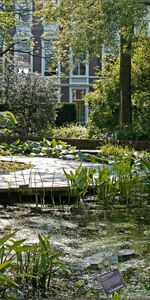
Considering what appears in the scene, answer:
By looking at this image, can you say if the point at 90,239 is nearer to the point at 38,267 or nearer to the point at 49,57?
the point at 38,267

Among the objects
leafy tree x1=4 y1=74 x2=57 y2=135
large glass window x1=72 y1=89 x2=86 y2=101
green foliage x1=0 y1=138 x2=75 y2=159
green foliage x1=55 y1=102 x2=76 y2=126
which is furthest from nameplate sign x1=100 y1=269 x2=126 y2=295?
large glass window x1=72 y1=89 x2=86 y2=101

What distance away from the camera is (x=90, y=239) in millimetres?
5836

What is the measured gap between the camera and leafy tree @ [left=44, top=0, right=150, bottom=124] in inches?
563

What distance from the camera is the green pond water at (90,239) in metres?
4.26

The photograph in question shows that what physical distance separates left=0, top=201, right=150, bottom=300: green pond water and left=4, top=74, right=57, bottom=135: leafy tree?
593 inches

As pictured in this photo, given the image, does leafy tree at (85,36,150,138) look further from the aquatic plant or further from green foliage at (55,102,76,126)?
the aquatic plant

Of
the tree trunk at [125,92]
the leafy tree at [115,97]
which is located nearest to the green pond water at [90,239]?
the tree trunk at [125,92]

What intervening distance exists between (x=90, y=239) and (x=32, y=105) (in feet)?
58.1

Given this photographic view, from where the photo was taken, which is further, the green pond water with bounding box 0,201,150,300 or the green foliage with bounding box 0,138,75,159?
the green foliage with bounding box 0,138,75,159

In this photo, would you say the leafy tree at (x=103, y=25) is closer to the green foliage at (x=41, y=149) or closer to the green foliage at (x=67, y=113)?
the green foliage at (x=41, y=149)

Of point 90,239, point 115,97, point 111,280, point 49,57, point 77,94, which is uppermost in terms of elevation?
point 49,57

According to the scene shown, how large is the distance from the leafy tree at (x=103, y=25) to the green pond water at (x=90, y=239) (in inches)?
277

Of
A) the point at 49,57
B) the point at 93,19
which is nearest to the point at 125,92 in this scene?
the point at 93,19

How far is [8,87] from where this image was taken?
23.9m
